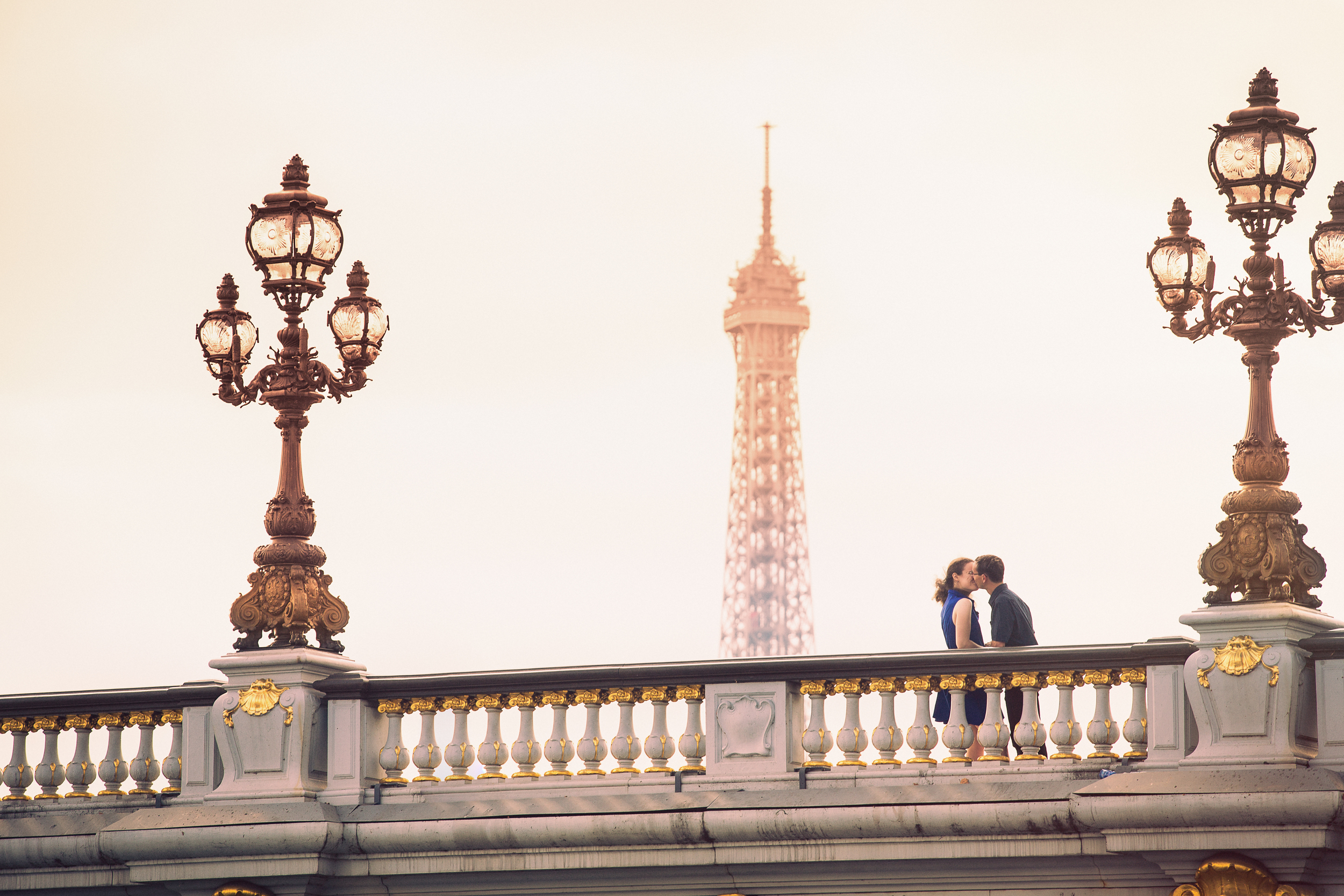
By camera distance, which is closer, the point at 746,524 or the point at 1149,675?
the point at 1149,675

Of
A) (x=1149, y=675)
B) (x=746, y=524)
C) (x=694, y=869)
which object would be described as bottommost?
(x=694, y=869)

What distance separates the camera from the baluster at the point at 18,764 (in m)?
21.6

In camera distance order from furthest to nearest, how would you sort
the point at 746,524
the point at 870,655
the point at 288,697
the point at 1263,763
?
the point at 746,524, the point at 288,697, the point at 870,655, the point at 1263,763

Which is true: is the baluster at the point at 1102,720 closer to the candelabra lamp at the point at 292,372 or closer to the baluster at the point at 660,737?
the baluster at the point at 660,737

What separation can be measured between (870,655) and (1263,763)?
9.63ft

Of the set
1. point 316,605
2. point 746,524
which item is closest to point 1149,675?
point 316,605

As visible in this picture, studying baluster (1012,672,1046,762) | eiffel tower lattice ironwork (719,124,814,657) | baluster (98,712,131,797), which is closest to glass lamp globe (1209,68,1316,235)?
baluster (1012,672,1046,762)

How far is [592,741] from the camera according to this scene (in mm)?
19844

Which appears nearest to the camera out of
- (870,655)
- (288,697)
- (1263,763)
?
(1263,763)

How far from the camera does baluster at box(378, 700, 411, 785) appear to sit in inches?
804

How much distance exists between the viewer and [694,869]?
19.4 meters

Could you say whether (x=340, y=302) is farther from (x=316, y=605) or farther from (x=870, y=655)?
(x=870, y=655)

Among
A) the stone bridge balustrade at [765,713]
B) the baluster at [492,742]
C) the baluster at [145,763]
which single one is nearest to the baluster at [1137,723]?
the stone bridge balustrade at [765,713]

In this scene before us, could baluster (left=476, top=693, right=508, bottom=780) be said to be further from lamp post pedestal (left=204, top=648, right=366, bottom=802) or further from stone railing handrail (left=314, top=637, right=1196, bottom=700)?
lamp post pedestal (left=204, top=648, right=366, bottom=802)
